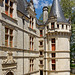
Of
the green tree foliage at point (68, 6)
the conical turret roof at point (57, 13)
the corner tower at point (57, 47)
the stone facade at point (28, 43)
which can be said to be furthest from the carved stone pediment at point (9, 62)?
the green tree foliage at point (68, 6)

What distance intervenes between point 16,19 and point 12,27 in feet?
3.71

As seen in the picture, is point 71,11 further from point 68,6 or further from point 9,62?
point 9,62

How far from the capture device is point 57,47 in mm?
19141

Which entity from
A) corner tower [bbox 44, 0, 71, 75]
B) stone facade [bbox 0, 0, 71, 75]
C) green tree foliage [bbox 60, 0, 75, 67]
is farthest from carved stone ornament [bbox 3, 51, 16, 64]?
green tree foliage [bbox 60, 0, 75, 67]

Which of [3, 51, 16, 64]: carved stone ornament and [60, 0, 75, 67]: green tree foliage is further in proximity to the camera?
[60, 0, 75, 67]: green tree foliage

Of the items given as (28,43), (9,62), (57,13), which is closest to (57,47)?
(57,13)

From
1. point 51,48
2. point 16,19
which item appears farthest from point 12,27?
point 51,48

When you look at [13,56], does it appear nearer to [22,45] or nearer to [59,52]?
[22,45]

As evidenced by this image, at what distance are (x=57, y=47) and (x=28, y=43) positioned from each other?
18.9 ft

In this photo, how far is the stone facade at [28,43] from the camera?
10.8 metres

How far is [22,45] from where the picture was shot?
13.6 metres

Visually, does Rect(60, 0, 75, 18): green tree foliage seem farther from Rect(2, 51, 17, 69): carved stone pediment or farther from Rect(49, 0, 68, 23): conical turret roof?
Rect(2, 51, 17, 69): carved stone pediment

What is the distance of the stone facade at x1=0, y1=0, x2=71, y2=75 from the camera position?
35.6 feet

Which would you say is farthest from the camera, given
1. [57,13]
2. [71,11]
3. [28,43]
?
[71,11]
